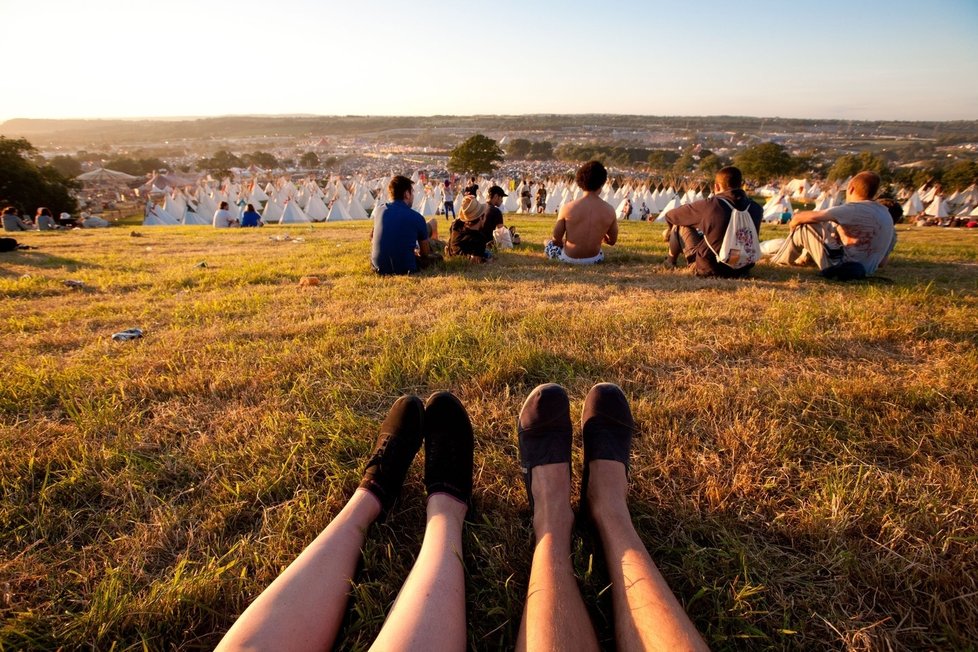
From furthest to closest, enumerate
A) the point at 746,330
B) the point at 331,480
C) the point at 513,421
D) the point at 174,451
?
the point at 746,330 < the point at 513,421 < the point at 174,451 < the point at 331,480

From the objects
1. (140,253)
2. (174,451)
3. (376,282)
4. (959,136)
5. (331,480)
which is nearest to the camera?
(331,480)

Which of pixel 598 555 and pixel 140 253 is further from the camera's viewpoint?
pixel 140 253

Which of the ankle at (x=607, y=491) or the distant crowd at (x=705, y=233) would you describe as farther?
the distant crowd at (x=705, y=233)

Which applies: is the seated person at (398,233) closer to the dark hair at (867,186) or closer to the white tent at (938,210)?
the dark hair at (867,186)

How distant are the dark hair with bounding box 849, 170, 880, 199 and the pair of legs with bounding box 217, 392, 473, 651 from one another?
17.8ft

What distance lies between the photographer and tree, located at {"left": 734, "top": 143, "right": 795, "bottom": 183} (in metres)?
55.6

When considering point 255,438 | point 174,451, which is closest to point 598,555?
point 255,438

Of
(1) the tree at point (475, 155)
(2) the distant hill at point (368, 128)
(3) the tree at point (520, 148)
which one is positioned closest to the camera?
(1) the tree at point (475, 155)

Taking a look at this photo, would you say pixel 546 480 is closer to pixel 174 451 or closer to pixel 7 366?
pixel 174 451

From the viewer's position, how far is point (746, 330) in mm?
2865

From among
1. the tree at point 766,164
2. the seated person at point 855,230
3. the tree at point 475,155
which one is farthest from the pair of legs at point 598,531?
the tree at point 766,164

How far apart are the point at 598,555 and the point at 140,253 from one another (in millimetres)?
9808

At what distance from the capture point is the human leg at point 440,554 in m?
1.03

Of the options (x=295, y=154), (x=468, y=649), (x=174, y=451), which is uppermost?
(x=295, y=154)
